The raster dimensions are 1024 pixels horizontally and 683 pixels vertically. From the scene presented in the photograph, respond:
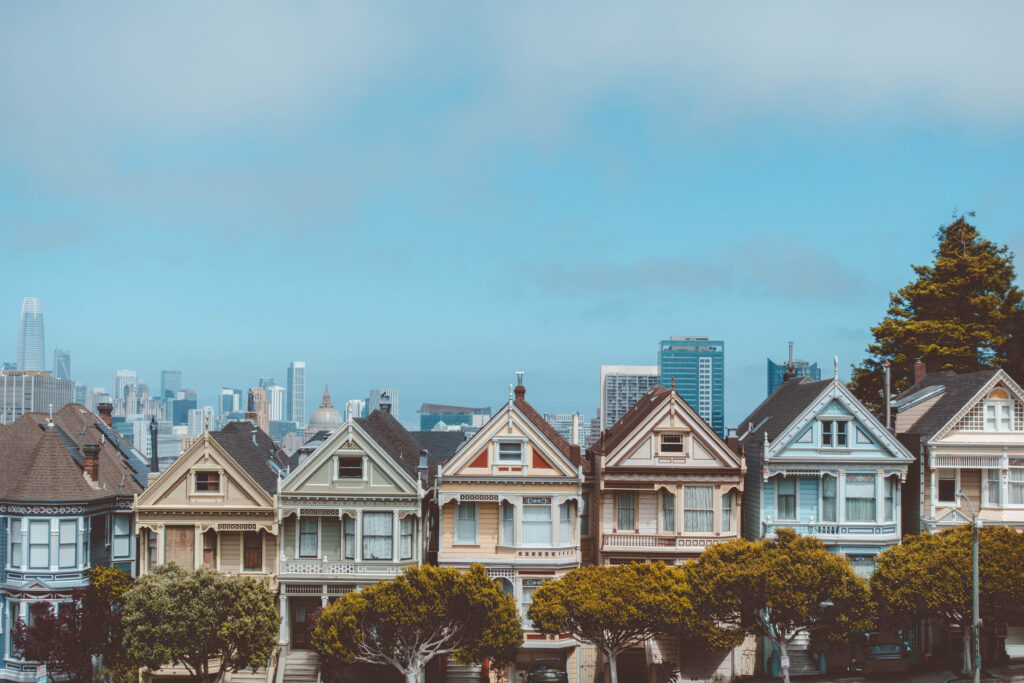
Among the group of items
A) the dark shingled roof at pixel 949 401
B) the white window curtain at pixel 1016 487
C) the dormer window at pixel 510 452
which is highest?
the dark shingled roof at pixel 949 401

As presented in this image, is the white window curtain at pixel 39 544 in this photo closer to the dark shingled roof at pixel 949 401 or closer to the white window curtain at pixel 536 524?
the white window curtain at pixel 536 524

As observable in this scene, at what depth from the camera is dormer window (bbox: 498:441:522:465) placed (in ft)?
150

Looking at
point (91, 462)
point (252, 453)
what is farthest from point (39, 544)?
point (252, 453)

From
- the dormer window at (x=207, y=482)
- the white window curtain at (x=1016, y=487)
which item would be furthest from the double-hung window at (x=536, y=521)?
the white window curtain at (x=1016, y=487)

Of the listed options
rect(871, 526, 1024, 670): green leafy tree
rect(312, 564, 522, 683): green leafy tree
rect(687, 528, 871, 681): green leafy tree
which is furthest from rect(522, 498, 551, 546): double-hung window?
rect(871, 526, 1024, 670): green leafy tree

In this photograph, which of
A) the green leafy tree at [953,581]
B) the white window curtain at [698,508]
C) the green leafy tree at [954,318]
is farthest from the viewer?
the green leafy tree at [954,318]

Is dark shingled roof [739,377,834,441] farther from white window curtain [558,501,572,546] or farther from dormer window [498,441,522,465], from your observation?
dormer window [498,441,522,465]

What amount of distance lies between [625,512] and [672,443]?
12.4 feet

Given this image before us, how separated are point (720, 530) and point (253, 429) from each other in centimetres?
2456

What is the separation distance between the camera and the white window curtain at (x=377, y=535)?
45531 mm

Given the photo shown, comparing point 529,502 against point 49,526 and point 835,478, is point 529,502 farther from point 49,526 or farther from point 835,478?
point 49,526

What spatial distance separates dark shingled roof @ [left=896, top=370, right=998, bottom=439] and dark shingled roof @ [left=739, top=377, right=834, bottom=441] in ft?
16.5

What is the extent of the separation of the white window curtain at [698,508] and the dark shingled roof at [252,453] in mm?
18192

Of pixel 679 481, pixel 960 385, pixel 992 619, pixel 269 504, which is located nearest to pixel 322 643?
pixel 269 504
